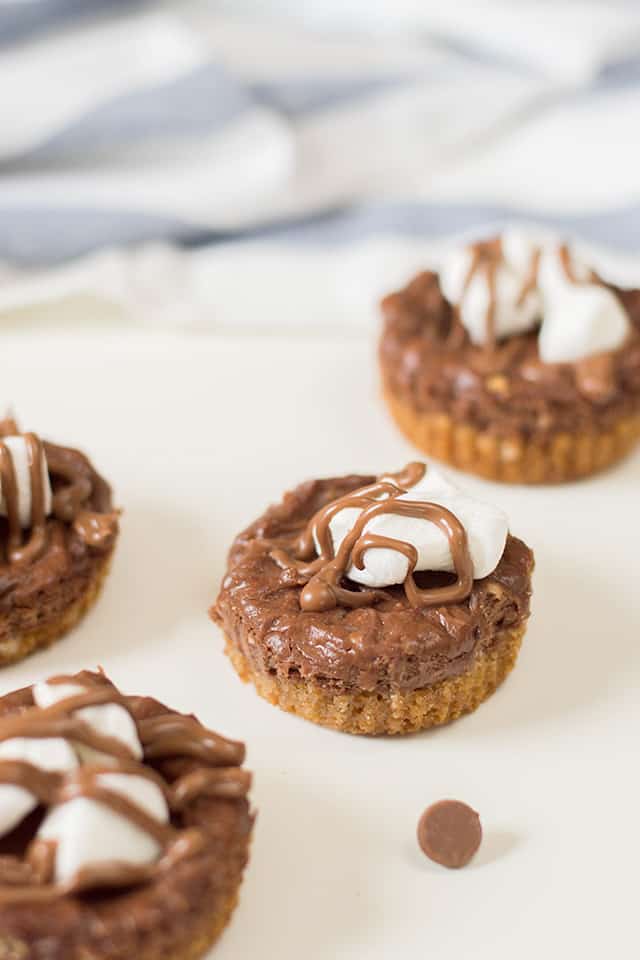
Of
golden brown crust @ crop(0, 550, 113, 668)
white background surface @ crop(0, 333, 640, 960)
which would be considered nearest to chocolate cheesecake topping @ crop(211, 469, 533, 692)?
white background surface @ crop(0, 333, 640, 960)

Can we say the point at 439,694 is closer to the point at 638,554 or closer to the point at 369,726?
the point at 369,726

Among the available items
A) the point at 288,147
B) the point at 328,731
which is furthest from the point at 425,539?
the point at 288,147

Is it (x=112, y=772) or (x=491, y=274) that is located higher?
(x=491, y=274)

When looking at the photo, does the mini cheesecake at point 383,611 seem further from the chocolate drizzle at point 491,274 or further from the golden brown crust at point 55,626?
the chocolate drizzle at point 491,274

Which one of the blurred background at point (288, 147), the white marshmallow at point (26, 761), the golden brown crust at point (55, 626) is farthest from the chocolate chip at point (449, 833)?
the blurred background at point (288, 147)

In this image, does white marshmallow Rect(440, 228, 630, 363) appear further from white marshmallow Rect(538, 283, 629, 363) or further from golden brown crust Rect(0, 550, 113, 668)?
golden brown crust Rect(0, 550, 113, 668)

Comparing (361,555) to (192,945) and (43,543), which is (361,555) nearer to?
(43,543)
